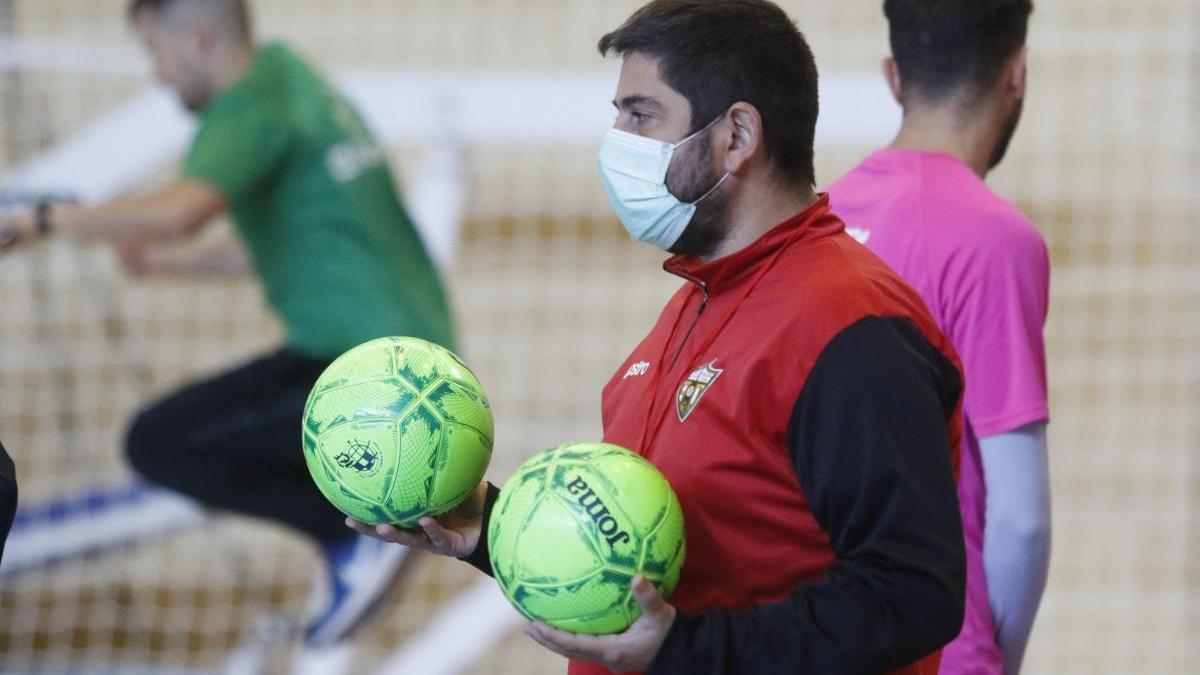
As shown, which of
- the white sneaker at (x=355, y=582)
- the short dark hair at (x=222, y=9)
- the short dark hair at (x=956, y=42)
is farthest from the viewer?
the white sneaker at (x=355, y=582)

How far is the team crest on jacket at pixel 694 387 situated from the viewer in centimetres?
150

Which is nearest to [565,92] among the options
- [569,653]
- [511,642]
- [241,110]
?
[241,110]

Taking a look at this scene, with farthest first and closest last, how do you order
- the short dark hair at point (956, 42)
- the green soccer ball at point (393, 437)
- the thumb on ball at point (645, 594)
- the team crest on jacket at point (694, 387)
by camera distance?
1. the short dark hair at point (956, 42)
2. the green soccer ball at point (393, 437)
3. the team crest on jacket at point (694, 387)
4. the thumb on ball at point (645, 594)

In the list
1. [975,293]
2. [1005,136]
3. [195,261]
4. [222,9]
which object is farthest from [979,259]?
[195,261]

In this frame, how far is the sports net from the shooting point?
4770 mm

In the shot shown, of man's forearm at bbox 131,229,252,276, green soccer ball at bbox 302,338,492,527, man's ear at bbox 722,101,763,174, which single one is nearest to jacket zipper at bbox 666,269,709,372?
man's ear at bbox 722,101,763,174

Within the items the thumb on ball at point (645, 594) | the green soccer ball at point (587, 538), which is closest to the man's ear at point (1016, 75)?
the green soccer ball at point (587, 538)

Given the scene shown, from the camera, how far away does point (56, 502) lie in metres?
4.41

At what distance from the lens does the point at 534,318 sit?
5.61 metres

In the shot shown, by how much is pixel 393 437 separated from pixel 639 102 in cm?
46

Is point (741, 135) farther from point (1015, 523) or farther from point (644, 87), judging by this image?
point (1015, 523)

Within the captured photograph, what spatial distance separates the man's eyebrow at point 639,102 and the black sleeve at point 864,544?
330mm

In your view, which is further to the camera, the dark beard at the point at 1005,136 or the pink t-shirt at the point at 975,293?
the dark beard at the point at 1005,136

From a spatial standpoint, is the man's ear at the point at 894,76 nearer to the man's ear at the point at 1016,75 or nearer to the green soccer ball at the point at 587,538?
the man's ear at the point at 1016,75
